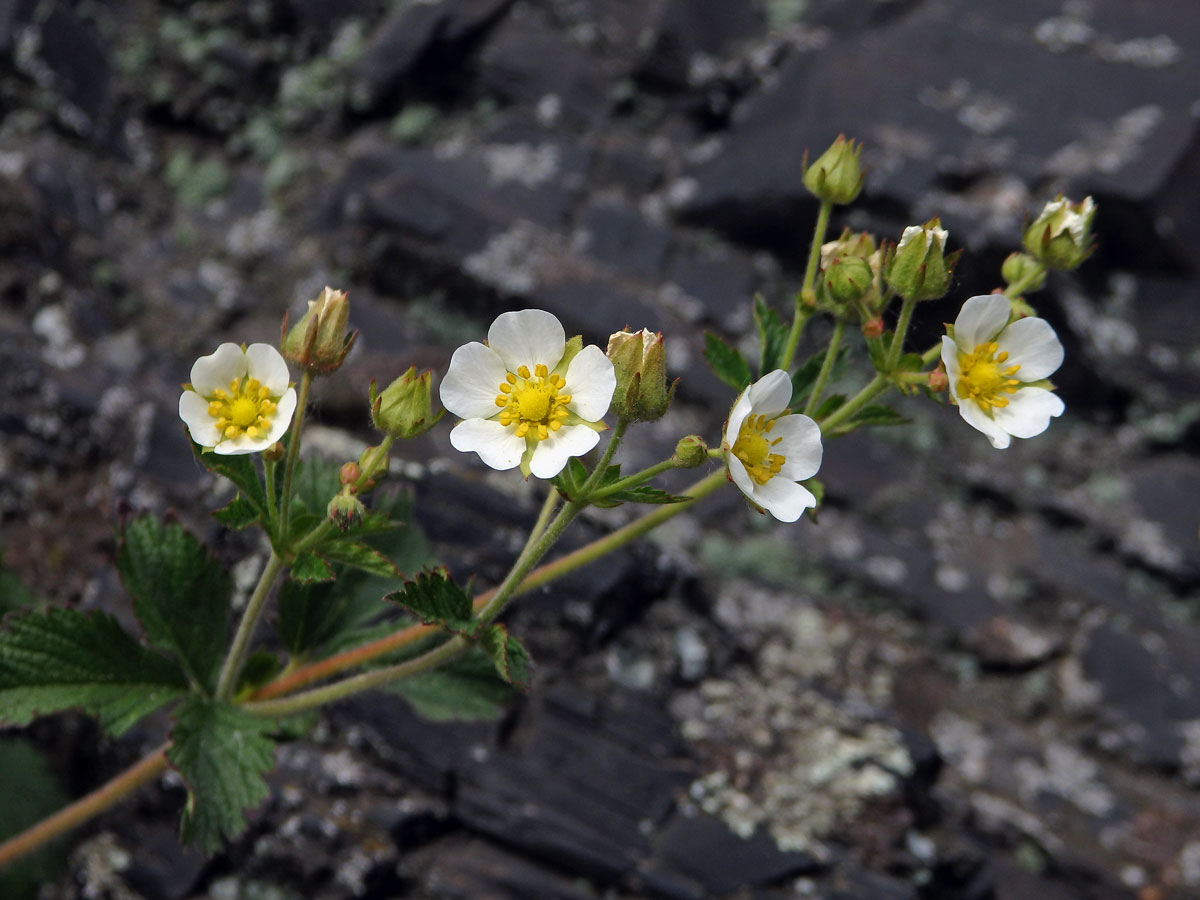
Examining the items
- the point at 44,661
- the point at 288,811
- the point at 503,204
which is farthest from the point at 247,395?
the point at 503,204

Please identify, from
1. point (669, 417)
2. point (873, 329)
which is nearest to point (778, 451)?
point (873, 329)

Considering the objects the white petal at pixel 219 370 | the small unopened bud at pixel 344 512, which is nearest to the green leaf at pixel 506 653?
the small unopened bud at pixel 344 512

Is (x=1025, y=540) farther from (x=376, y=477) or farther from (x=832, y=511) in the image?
(x=376, y=477)

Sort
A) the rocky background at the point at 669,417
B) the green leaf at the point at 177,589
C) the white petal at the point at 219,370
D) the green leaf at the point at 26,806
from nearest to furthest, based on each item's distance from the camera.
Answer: the white petal at the point at 219,370
the green leaf at the point at 177,589
the green leaf at the point at 26,806
the rocky background at the point at 669,417

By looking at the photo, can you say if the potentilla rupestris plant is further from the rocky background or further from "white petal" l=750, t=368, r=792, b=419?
the rocky background

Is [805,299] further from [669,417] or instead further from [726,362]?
[669,417]

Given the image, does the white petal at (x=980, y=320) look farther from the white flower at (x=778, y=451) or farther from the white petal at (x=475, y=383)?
the white petal at (x=475, y=383)

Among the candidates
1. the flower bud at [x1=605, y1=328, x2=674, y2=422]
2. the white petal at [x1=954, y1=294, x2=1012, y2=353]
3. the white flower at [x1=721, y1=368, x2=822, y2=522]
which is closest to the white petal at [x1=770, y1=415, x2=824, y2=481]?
the white flower at [x1=721, y1=368, x2=822, y2=522]
